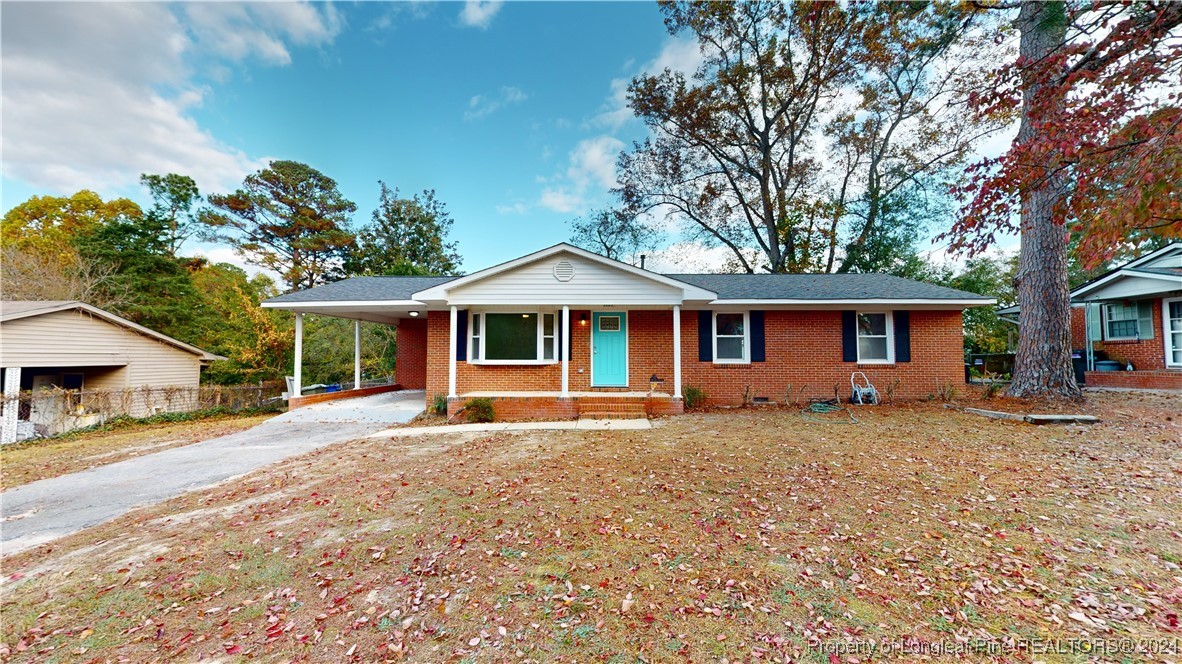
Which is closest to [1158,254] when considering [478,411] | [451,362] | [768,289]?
[768,289]

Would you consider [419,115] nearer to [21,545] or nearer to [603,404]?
[603,404]

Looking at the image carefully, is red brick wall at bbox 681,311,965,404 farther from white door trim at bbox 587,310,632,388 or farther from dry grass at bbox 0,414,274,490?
dry grass at bbox 0,414,274,490

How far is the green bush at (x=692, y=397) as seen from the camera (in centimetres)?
1052

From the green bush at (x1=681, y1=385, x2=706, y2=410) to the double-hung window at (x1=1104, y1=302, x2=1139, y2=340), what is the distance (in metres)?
14.6

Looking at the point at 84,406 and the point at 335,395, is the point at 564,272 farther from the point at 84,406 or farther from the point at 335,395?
the point at 84,406

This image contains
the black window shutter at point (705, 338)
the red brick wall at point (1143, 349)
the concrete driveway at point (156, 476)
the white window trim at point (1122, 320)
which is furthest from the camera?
the white window trim at point (1122, 320)

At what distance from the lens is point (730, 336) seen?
11180mm

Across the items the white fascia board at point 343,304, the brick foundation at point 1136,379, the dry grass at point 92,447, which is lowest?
the dry grass at point 92,447

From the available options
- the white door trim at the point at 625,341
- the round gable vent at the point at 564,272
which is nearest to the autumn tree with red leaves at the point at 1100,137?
the round gable vent at the point at 564,272

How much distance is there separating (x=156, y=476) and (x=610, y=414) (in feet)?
25.0

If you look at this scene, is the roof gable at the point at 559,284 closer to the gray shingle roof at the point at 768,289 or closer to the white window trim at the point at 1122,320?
the gray shingle roof at the point at 768,289

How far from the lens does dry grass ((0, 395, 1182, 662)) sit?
7.93 feet

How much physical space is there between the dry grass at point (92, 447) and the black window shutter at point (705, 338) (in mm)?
11435

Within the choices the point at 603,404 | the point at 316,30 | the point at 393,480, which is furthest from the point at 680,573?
the point at 316,30
